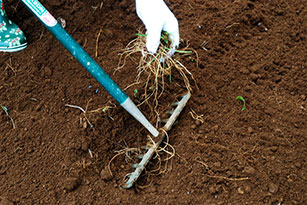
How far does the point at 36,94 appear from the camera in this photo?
1939 mm

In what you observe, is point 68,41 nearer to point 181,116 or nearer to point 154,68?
point 154,68

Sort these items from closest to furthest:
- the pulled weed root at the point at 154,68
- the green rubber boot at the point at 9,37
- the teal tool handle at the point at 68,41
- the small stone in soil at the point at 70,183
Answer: the teal tool handle at the point at 68,41
the small stone in soil at the point at 70,183
the pulled weed root at the point at 154,68
the green rubber boot at the point at 9,37

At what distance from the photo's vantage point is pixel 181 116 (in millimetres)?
1886

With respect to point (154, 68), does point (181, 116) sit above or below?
below

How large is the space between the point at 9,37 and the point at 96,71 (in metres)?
0.77

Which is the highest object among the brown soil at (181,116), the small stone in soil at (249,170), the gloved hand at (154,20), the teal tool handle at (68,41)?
the teal tool handle at (68,41)

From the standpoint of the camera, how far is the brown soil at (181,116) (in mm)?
1726

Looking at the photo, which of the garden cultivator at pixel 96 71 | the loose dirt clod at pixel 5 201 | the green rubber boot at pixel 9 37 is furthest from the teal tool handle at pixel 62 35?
the loose dirt clod at pixel 5 201

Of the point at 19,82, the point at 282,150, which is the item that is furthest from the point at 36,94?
the point at 282,150

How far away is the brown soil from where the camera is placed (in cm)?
173

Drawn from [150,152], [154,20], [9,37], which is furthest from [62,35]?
[150,152]

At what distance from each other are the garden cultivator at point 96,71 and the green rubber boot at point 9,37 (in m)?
0.50

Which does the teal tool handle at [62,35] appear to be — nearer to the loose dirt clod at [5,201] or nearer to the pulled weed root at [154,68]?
the pulled weed root at [154,68]

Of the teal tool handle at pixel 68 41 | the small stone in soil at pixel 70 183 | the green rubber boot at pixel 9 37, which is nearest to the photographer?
the teal tool handle at pixel 68 41
